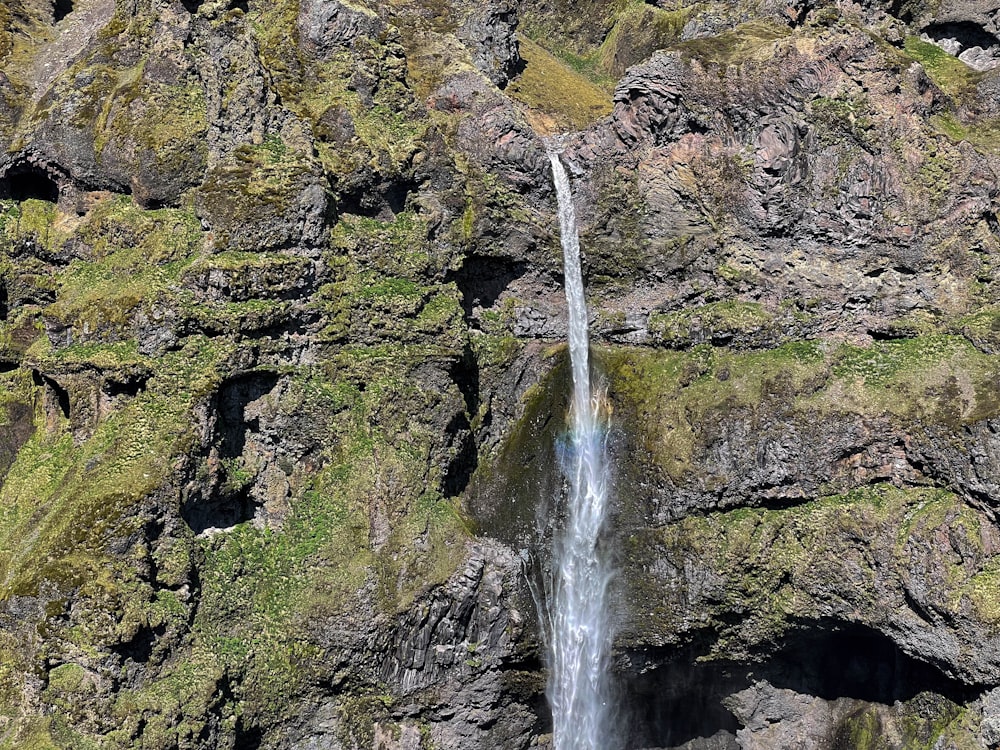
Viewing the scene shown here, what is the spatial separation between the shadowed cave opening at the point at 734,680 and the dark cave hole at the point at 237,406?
410 inches

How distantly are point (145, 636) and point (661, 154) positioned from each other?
16.8m

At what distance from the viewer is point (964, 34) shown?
25656mm

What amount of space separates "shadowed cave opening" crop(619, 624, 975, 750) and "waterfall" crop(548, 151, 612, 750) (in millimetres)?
969

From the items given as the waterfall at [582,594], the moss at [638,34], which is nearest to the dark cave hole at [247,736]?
the waterfall at [582,594]

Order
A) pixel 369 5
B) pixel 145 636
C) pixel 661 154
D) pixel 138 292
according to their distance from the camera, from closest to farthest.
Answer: pixel 145 636
pixel 138 292
pixel 661 154
pixel 369 5

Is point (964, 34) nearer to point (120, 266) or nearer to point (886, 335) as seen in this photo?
point (886, 335)

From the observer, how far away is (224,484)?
17453 millimetres

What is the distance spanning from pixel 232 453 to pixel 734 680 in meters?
13.0

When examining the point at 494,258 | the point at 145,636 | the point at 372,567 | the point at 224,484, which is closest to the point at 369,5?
the point at 494,258

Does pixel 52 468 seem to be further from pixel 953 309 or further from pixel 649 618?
pixel 953 309

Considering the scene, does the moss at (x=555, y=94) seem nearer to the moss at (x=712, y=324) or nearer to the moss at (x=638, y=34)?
the moss at (x=638, y=34)

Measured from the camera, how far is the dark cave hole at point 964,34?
25391 mm

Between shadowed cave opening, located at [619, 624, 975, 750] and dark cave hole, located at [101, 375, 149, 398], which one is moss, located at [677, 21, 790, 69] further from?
dark cave hole, located at [101, 375, 149, 398]

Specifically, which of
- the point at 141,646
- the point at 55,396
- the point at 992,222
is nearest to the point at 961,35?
the point at 992,222
